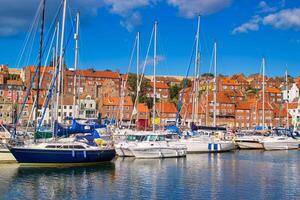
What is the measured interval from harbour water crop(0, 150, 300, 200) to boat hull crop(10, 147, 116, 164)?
731mm

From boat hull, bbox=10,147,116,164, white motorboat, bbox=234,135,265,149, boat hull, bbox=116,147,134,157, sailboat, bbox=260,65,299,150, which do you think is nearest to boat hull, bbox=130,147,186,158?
boat hull, bbox=116,147,134,157

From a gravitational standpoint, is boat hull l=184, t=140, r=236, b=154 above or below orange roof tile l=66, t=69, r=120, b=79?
below

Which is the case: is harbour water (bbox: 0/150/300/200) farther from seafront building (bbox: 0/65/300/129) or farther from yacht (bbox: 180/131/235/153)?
seafront building (bbox: 0/65/300/129)

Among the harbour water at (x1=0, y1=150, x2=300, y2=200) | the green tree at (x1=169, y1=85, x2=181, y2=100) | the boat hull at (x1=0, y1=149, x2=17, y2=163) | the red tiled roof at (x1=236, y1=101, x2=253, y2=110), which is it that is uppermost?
the green tree at (x1=169, y1=85, x2=181, y2=100)

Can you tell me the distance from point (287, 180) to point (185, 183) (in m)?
8.12

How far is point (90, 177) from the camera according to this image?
108 ft

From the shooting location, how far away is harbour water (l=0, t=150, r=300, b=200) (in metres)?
26.4

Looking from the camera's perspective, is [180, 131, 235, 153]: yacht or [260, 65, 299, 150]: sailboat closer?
[180, 131, 235, 153]: yacht

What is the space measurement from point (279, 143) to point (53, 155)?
34.5 m

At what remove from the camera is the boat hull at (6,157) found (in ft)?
124

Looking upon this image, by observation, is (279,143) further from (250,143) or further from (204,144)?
(204,144)

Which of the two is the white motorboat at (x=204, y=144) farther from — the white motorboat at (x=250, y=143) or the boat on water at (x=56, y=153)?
the boat on water at (x=56, y=153)

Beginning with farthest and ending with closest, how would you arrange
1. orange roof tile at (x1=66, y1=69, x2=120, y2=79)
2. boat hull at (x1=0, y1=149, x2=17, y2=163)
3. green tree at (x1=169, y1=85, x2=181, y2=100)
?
green tree at (x1=169, y1=85, x2=181, y2=100), orange roof tile at (x1=66, y1=69, x2=120, y2=79), boat hull at (x1=0, y1=149, x2=17, y2=163)

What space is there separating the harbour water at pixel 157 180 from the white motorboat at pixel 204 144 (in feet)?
22.7
